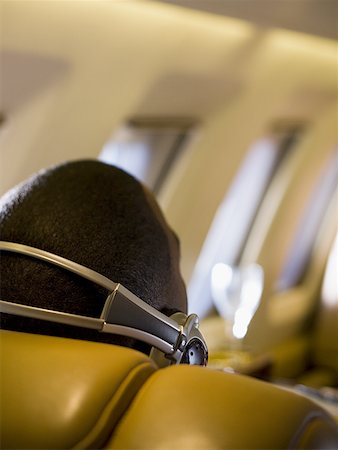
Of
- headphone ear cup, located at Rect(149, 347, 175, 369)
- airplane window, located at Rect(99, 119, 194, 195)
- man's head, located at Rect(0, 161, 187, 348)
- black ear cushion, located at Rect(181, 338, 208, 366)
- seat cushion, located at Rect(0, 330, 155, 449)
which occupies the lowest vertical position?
seat cushion, located at Rect(0, 330, 155, 449)

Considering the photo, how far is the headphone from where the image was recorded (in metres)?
0.86

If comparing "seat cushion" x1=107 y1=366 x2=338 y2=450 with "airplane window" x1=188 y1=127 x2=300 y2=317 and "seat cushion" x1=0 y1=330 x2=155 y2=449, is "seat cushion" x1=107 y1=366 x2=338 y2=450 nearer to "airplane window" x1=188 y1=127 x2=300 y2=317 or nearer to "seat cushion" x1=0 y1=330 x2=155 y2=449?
"seat cushion" x1=0 y1=330 x2=155 y2=449

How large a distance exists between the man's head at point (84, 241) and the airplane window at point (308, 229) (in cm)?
425

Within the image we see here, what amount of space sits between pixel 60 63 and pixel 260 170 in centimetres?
240

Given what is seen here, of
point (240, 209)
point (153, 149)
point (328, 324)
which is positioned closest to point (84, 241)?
point (153, 149)

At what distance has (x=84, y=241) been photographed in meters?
0.92

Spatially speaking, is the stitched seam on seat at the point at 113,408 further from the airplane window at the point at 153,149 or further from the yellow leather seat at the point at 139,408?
the airplane window at the point at 153,149

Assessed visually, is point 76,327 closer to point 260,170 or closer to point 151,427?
point 151,427

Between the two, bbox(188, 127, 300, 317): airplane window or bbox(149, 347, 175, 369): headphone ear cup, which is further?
bbox(188, 127, 300, 317): airplane window

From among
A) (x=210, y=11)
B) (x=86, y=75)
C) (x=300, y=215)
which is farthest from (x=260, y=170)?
(x=86, y=75)

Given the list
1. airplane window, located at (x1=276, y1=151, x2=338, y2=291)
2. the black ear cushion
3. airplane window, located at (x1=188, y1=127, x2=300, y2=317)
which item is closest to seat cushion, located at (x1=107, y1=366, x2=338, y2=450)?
the black ear cushion

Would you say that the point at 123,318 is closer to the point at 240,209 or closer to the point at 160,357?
the point at 160,357

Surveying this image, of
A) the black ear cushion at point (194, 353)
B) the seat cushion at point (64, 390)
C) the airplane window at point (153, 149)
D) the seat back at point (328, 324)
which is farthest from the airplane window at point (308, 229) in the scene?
the seat cushion at point (64, 390)

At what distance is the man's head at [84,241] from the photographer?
89cm
